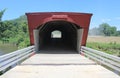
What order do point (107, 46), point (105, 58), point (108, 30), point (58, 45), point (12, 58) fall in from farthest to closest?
point (108, 30), point (107, 46), point (58, 45), point (105, 58), point (12, 58)

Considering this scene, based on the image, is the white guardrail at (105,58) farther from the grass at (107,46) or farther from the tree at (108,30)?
the tree at (108,30)

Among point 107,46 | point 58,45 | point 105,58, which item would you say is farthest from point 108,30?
point 105,58

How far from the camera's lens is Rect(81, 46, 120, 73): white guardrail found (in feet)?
32.6

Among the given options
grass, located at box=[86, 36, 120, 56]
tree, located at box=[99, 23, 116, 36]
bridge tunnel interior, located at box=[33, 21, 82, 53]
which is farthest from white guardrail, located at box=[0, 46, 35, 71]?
tree, located at box=[99, 23, 116, 36]

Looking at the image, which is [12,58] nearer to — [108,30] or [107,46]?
[107,46]

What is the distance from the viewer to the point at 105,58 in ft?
38.8

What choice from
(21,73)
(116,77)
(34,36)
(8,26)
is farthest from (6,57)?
(8,26)

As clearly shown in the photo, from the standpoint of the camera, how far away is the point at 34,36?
17.8 metres

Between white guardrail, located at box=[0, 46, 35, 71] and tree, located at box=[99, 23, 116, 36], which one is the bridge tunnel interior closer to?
white guardrail, located at box=[0, 46, 35, 71]

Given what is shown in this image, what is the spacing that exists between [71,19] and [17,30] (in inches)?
2698

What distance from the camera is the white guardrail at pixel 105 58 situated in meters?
9.95

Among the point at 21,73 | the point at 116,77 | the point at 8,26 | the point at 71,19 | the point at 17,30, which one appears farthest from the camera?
the point at 17,30

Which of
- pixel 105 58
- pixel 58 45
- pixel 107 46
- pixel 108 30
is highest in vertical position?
pixel 108 30

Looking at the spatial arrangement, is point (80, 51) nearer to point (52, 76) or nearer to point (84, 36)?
point (84, 36)
